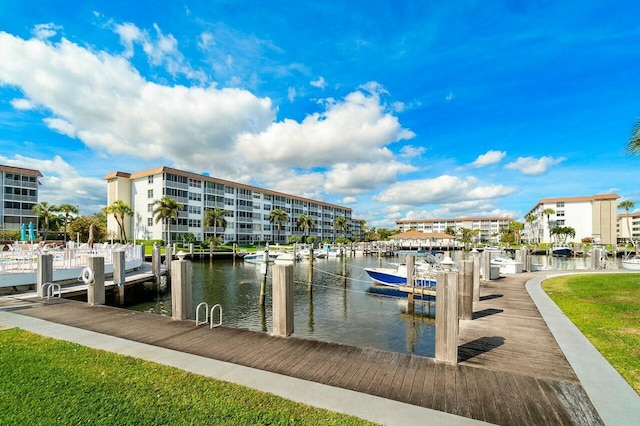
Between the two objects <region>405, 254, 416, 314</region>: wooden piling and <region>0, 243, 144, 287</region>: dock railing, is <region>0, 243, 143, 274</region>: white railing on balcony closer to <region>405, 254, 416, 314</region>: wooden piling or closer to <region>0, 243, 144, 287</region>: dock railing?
<region>0, 243, 144, 287</region>: dock railing

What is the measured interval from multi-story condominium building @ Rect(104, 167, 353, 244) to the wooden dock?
2016 inches

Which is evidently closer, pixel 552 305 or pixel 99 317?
pixel 99 317

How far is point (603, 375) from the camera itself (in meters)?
5.69

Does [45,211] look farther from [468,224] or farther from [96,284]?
[468,224]

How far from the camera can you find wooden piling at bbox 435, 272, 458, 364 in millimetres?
6398

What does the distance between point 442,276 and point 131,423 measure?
6.24 m

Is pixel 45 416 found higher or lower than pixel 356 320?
higher

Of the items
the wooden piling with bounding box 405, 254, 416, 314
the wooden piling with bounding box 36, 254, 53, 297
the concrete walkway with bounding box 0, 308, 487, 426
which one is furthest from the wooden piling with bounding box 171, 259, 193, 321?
the wooden piling with bounding box 405, 254, 416, 314

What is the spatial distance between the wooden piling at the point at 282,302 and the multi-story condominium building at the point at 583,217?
380ft

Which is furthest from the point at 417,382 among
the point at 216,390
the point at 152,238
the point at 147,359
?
the point at 152,238

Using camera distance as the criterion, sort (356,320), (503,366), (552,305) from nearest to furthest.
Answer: (503,366) < (552,305) < (356,320)

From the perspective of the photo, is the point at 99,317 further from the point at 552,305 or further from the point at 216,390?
the point at 552,305

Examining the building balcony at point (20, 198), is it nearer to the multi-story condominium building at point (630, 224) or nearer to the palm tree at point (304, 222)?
the palm tree at point (304, 222)

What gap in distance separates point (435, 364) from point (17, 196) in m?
79.1
